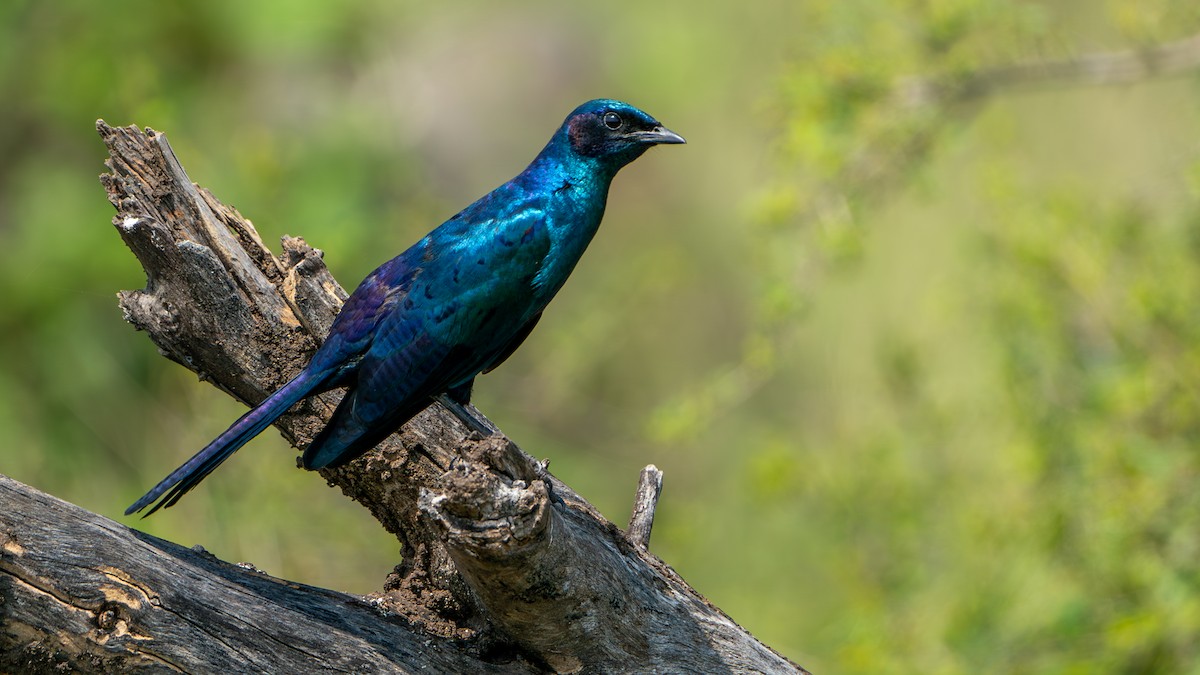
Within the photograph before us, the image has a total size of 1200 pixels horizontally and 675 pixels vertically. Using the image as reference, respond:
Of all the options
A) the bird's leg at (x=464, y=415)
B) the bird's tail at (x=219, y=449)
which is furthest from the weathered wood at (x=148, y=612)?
the bird's leg at (x=464, y=415)

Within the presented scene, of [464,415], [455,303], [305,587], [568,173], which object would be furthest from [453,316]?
[305,587]

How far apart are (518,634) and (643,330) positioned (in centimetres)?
721

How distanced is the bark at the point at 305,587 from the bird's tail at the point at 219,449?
16 cm

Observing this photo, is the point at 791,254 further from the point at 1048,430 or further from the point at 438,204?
the point at 438,204

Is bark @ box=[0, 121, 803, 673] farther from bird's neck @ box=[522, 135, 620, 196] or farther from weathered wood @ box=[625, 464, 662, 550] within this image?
bird's neck @ box=[522, 135, 620, 196]

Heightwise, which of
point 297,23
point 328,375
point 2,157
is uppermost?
point 297,23

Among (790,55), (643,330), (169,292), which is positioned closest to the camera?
(169,292)

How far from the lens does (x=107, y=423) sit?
Answer: 26.4 feet

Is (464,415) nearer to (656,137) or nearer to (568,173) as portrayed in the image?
(568,173)

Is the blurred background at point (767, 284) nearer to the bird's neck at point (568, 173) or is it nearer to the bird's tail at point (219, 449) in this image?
the bird's neck at point (568, 173)

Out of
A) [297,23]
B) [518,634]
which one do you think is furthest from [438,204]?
[518,634]

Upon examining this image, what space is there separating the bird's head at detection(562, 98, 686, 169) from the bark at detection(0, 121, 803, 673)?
0.84 metres

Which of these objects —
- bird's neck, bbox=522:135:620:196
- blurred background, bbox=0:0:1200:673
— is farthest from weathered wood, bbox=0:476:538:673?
blurred background, bbox=0:0:1200:673

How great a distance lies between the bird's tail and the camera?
313 centimetres
